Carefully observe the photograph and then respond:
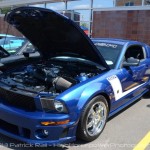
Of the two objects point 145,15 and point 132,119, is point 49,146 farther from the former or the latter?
point 145,15

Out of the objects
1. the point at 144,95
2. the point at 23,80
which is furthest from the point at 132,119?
the point at 23,80

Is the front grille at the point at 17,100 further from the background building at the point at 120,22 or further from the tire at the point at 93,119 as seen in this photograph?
the background building at the point at 120,22

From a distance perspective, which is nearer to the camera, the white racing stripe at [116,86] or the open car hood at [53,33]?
the open car hood at [53,33]

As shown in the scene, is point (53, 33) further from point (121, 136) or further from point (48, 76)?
point (121, 136)

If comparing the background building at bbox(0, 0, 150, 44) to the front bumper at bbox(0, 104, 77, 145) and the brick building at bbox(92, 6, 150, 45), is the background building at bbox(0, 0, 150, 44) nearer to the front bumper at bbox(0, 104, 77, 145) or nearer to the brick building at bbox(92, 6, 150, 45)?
the brick building at bbox(92, 6, 150, 45)

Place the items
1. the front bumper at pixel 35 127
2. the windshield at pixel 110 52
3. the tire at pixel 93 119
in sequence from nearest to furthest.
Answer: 1. the front bumper at pixel 35 127
2. the tire at pixel 93 119
3. the windshield at pixel 110 52

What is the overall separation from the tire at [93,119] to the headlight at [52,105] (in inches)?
13.5

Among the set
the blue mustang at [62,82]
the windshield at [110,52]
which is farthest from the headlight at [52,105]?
the windshield at [110,52]

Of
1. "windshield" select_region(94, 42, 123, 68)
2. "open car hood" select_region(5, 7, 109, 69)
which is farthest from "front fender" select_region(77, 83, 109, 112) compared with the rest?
"windshield" select_region(94, 42, 123, 68)

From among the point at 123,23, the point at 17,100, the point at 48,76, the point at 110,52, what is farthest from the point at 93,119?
the point at 123,23

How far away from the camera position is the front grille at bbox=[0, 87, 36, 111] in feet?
12.6

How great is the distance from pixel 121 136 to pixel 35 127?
1511mm

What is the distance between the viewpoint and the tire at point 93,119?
402 centimetres

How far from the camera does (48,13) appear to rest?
4449 millimetres
